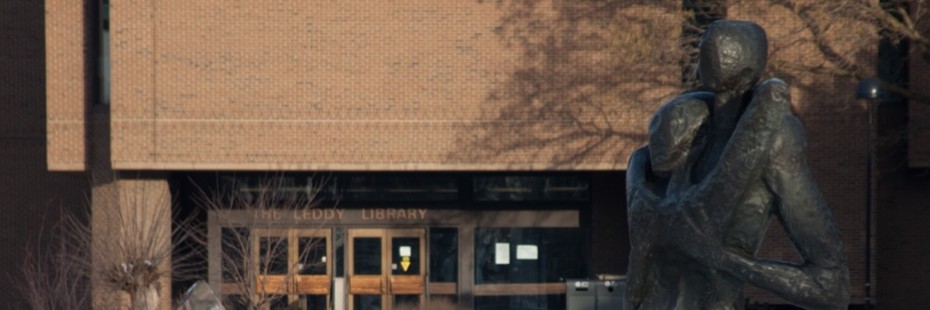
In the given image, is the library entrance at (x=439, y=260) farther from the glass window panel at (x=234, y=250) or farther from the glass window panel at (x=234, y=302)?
the glass window panel at (x=234, y=302)

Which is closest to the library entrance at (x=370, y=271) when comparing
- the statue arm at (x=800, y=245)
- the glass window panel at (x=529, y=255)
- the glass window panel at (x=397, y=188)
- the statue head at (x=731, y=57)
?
the glass window panel at (x=397, y=188)

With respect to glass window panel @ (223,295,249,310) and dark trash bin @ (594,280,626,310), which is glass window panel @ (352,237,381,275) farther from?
dark trash bin @ (594,280,626,310)

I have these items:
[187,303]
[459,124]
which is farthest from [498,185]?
[187,303]

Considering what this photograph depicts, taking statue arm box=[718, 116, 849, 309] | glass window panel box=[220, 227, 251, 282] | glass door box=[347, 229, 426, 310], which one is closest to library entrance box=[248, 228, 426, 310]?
glass door box=[347, 229, 426, 310]

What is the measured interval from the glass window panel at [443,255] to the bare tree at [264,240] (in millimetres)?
2239

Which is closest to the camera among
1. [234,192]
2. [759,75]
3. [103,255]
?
[759,75]

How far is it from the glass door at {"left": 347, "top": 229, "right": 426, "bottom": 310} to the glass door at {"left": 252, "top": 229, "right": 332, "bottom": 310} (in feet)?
1.90

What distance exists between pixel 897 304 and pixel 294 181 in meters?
12.3

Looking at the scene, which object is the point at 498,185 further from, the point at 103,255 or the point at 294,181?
the point at 103,255

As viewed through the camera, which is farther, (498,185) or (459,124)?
(498,185)

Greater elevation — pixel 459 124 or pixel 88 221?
pixel 459 124

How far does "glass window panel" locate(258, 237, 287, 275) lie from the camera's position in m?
28.5

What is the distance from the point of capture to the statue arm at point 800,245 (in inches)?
228

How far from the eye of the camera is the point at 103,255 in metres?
26.6
